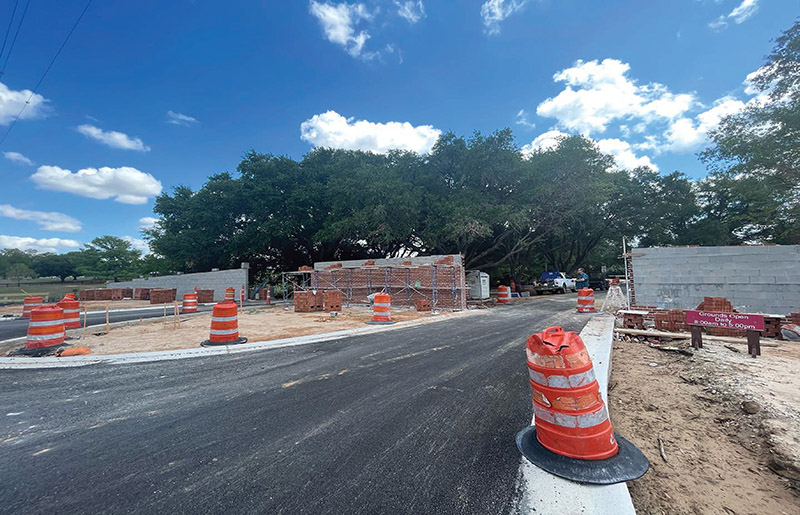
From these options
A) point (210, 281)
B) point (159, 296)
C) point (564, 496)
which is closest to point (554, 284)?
point (564, 496)

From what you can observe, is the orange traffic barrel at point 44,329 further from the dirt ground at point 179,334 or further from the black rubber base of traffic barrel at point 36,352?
the dirt ground at point 179,334

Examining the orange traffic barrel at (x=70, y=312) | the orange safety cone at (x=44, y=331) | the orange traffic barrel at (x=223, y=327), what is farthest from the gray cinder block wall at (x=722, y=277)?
the orange traffic barrel at (x=70, y=312)

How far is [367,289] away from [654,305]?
546 inches

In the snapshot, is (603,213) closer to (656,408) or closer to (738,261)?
(738,261)

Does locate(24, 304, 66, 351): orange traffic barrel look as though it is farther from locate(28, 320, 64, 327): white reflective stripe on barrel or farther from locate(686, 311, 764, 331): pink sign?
locate(686, 311, 764, 331): pink sign

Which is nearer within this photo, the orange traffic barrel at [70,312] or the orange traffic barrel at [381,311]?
the orange traffic barrel at [70,312]

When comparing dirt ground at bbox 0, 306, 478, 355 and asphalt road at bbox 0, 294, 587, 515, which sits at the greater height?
asphalt road at bbox 0, 294, 587, 515

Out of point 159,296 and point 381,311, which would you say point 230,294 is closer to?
point 159,296

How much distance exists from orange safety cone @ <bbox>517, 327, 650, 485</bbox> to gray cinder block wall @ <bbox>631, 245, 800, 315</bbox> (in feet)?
38.7

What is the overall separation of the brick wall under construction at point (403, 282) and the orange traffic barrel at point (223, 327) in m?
9.55

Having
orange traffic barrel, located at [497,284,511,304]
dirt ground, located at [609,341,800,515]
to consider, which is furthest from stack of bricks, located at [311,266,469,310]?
dirt ground, located at [609,341,800,515]

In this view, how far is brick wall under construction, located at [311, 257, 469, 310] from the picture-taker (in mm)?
16000

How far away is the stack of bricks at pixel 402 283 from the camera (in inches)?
630

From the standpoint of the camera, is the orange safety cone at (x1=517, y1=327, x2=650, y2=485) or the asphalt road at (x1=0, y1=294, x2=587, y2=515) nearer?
the asphalt road at (x1=0, y1=294, x2=587, y2=515)
